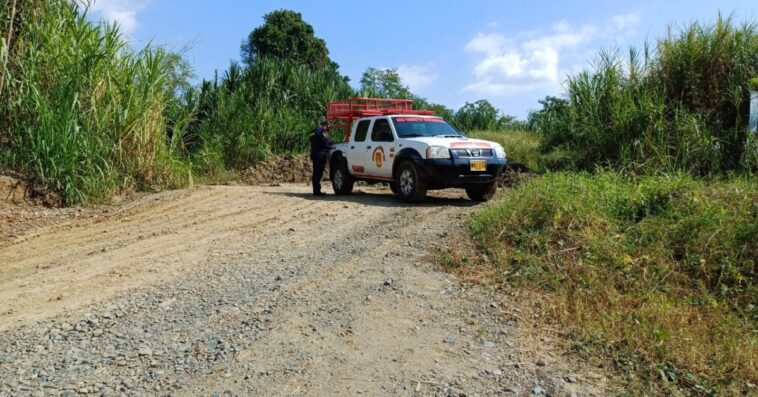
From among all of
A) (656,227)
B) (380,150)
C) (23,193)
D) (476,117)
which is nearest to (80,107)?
(23,193)

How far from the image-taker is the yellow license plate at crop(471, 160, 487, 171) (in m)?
10.6

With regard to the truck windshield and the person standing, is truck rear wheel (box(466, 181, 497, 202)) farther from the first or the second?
the person standing

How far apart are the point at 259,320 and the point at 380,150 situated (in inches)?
279

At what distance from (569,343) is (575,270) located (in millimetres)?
1590

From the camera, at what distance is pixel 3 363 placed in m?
4.28

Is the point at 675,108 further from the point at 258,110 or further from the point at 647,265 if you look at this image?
the point at 258,110

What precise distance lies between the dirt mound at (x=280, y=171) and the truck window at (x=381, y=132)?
20.1 feet

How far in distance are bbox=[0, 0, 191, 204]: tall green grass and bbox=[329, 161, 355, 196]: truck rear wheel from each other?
12.0ft

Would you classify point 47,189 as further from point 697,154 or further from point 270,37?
point 270,37

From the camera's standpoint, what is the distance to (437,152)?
10555 millimetres

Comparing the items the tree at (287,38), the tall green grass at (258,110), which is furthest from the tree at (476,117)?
the tree at (287,38)

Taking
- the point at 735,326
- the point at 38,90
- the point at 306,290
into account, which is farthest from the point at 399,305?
the point at 38,90

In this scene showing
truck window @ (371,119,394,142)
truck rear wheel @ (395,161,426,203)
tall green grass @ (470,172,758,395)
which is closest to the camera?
tall green grass @ (470,172,758,395)

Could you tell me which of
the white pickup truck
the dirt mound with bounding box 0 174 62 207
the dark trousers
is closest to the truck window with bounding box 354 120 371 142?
the white pickup truck
